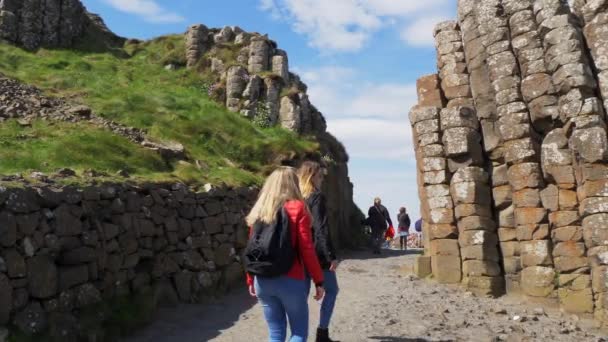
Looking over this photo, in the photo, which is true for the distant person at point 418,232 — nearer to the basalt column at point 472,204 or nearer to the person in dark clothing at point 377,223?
the person in dark clothing at point 377,223

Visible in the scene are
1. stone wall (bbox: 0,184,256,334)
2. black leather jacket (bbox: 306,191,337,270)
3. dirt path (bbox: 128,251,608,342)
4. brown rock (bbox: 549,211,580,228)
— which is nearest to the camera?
black leather jacket (bbox: 306,191,337,270)

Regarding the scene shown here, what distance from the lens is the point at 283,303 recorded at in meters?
5.82

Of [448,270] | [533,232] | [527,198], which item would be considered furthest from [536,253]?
[448,270]

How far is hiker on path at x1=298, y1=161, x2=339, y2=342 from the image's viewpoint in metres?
7.50

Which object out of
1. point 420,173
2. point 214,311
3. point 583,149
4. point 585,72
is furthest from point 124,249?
point 585,72

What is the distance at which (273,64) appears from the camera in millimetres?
Result: 29375

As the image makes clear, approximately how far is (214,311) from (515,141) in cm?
890

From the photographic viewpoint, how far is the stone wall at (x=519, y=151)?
13.1 m

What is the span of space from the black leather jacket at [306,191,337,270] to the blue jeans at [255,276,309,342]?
1.58 meters

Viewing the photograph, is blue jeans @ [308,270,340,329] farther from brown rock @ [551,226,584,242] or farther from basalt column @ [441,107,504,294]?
brown rock @ [551,226,584,242]

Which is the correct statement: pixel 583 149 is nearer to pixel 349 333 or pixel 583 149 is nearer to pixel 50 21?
pixel 349 333

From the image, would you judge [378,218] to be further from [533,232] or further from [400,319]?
[400,319]

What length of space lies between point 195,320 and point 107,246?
2317 mm

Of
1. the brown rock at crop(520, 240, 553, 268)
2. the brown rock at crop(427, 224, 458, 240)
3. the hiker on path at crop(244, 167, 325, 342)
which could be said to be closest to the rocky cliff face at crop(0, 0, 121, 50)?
the brown rock at crop(427, 224, 458, 240)
